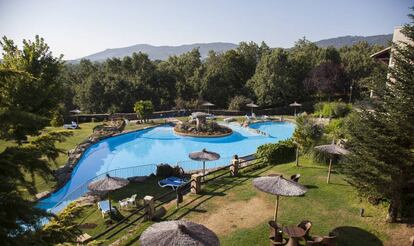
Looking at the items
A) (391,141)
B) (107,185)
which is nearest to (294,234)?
(391,141)

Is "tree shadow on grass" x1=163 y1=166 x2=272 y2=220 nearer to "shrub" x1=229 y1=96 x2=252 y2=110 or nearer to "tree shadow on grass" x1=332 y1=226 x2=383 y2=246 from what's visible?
"tree shadow on grass" x1=332 y1=226 x2=383 y2=246

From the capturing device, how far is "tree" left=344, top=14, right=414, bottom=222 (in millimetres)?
8891

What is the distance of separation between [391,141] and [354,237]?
3.42 metres

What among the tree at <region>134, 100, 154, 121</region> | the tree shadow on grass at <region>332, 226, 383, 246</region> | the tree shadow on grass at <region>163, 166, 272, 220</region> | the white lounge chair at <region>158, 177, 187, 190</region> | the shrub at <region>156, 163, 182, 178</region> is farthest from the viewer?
the tree at <region>134, 100, 154, 121</region>

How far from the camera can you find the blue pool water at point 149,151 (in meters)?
19.2

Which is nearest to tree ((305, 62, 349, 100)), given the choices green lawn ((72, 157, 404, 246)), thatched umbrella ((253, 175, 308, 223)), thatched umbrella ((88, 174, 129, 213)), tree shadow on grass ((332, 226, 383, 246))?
green lawn ((72, 157, 404, 246))

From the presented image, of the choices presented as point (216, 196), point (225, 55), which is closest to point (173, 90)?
point (225, 55)

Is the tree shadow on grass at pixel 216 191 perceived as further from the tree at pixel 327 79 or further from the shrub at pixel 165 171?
the tree at pixel 327 79

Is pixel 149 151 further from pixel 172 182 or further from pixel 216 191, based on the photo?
pixel 216 191

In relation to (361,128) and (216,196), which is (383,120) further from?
(216,196)

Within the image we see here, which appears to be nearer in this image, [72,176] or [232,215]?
[232,215]

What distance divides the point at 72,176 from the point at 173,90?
30.3 m

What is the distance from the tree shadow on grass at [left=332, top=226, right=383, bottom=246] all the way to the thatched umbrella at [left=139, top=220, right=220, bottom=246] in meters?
4.43

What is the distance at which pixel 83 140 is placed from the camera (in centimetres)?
2573
